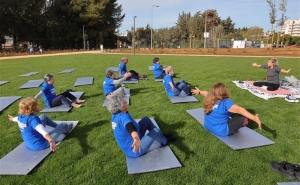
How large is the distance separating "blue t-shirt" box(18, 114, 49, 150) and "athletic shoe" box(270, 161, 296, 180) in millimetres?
4160

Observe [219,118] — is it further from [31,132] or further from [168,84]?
[31,132]

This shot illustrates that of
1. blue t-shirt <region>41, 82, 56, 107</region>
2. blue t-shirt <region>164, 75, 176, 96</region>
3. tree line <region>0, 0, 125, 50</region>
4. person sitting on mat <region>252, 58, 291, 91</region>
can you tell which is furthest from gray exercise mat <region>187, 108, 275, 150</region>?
tree line <region>0, 0, 125, 50</region>

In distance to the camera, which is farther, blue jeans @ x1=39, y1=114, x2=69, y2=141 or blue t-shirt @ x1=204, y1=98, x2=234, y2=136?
blue jeans @ x1=39, y1=114, x2=69, y2=141

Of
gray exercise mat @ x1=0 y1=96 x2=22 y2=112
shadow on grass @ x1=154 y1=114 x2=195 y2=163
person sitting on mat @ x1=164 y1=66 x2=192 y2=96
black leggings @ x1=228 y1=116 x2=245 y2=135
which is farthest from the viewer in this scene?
person sitting on mat @ x1=164 y1=66 x2=192 y2=96

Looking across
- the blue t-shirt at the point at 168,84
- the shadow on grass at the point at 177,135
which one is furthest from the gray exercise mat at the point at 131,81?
the shadow on grass at the point at 177,135

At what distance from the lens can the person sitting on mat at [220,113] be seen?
13.7ft

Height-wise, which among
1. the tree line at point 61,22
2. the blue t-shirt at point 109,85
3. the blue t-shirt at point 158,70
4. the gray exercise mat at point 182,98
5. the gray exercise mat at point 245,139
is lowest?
the gray exercise mat at point 245,139

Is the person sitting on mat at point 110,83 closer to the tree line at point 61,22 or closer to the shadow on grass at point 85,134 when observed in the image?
the shadow on grass at point 85,134

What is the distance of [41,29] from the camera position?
43.6 meters

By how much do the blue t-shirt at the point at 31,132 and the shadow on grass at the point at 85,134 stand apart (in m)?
0.69

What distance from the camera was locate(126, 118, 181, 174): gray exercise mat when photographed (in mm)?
3496

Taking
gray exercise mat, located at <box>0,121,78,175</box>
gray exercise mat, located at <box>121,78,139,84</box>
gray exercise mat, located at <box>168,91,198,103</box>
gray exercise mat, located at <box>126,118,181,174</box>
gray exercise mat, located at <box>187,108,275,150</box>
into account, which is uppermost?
gray exercise mat, located at <box>121,78,139,84</box>

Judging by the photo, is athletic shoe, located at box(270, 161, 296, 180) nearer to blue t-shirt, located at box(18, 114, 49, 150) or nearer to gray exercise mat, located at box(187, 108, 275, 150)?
gray exercise mat, located at box(187, 108, 275, 150)

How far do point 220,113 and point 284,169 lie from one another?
1425 millimetres
